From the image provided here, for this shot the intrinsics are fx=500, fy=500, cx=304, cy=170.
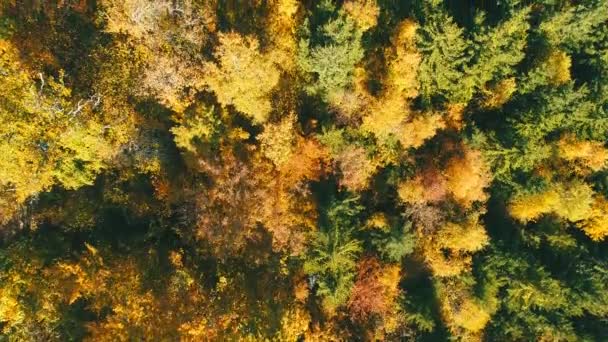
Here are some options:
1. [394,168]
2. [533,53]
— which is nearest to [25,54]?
[394,168]

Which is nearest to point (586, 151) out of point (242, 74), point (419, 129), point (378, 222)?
point (419, 129)

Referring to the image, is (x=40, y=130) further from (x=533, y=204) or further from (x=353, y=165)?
(x=533, y=204)

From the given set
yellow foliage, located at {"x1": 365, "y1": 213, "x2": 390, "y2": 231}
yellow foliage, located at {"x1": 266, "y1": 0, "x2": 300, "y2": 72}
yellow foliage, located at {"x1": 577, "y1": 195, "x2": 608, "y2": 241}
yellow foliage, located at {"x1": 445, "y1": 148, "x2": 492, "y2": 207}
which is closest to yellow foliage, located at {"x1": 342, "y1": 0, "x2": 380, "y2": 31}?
yellow foliage, located at {"x1": 266, "y1": 0, "x2": 300, "y2": 72}

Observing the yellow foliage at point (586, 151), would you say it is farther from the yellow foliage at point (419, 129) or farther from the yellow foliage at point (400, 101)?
the yellow foliage at point (400, 101)

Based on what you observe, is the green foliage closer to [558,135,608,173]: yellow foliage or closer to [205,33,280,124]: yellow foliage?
[205,33,280,124]: yellow foliage

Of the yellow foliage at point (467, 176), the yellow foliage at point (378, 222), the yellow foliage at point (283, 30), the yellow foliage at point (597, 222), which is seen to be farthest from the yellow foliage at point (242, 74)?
the yellow foliage at point (597, 222)
